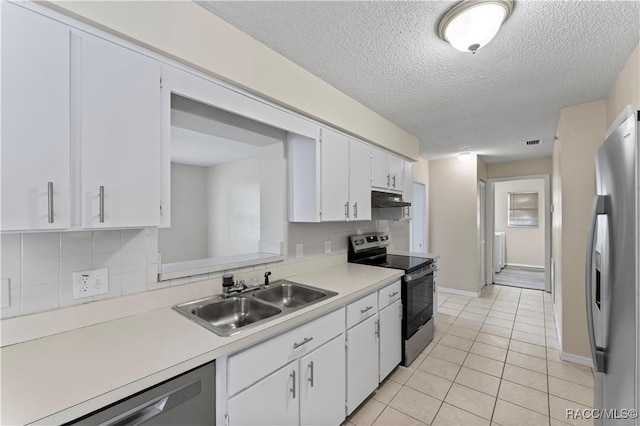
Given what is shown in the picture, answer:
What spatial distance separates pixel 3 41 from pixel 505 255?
29.6 feet

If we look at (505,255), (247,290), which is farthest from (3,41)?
(505,255)

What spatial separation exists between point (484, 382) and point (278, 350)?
6.79 ft

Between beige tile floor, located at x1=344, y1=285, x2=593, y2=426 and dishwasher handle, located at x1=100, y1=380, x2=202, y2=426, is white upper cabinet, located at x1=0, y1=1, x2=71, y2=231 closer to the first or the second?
dishwasher handle, located at x1=100, y1=380, x2=202, y2=426

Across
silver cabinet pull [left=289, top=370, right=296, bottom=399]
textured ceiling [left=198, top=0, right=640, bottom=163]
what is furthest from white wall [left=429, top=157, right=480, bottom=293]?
silver cabinet pull [left=289, top=370, right=296, bottom=399]

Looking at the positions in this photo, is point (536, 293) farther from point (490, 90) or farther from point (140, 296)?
point (140, 296)

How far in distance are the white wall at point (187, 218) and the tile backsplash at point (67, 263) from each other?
10.5ft

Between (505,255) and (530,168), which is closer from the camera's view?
(530,168)

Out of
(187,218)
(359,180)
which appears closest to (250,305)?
(359,180)

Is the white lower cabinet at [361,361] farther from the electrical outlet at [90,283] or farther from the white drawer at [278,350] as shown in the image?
A: the electrical outlet at [90,283]

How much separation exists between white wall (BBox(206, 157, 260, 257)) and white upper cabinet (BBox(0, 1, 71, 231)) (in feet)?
8.07

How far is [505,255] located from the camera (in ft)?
24.0

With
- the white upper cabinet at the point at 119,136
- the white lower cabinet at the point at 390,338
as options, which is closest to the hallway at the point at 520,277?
the white lower cabinet at the point at 390,338

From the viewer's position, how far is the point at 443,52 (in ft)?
5.90

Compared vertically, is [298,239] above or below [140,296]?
above
